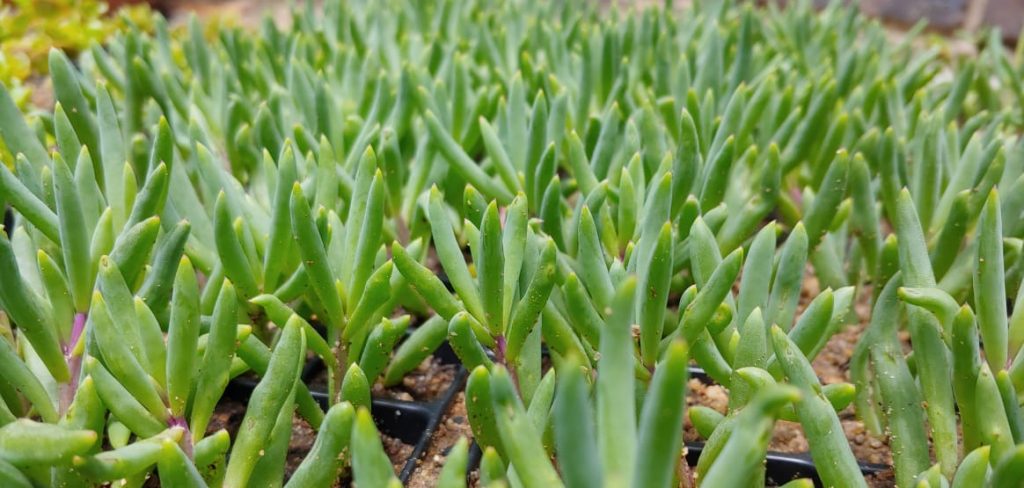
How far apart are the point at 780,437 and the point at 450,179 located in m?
0.56

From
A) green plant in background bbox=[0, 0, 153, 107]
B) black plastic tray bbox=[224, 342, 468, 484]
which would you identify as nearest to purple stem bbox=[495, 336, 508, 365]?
black plastic tray bbox=[224, 342, 468, 484]

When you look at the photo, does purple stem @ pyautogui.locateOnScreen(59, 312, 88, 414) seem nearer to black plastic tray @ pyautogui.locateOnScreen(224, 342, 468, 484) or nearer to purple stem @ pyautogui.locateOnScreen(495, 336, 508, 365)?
black plastic tray @ pyautogui.locateOnScreen(224, 342, 468, 484)

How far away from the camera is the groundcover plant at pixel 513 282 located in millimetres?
590

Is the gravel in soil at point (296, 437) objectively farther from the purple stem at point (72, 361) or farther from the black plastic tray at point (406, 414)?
the purple stem at point (72, 361)

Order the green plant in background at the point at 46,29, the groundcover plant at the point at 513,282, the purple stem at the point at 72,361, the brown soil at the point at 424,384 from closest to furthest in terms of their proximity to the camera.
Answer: the groundcover plant at the point at 513,282 → the purple stem at the point at 72,361 → the brown soil at the point at 424,384 → the green plant in background at the point at 46,29

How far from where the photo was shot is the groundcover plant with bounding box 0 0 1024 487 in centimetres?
59

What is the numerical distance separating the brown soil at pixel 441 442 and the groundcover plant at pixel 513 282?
54 mm

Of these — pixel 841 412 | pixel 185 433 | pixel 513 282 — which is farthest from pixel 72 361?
pixel 841 412

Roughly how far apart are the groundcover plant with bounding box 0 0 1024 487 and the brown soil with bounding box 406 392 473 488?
0.05 metres

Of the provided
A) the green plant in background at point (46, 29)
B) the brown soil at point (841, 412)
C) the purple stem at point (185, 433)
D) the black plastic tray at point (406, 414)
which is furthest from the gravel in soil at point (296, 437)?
the green plant in background at point (46, 29)

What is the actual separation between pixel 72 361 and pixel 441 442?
0.37 meters

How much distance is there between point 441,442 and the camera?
2.77 ft

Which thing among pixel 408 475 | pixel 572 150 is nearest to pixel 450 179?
pixel 572 150

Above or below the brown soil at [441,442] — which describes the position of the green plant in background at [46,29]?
above
